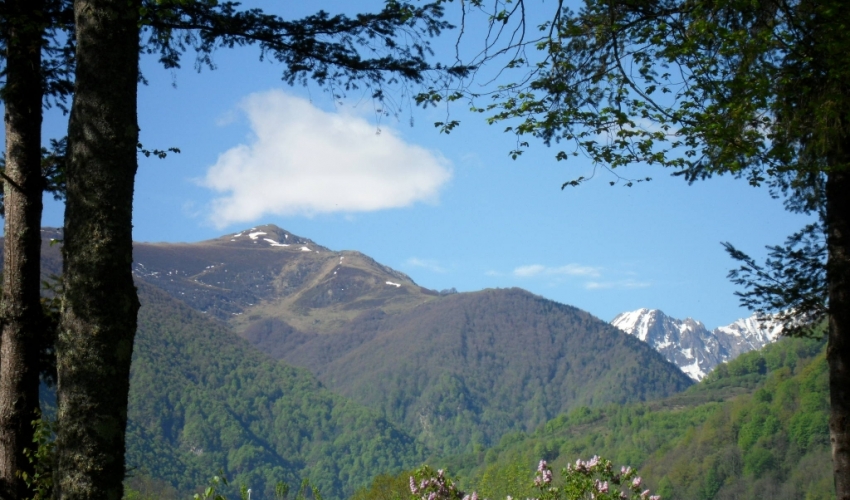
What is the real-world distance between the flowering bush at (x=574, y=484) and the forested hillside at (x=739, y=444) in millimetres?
41183

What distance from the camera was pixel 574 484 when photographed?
5.99m

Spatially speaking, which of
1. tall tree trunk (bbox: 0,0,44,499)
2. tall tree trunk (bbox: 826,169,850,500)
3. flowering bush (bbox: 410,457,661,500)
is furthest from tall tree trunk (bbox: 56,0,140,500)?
tall tree trunk (bbox: 826,169,850,500)

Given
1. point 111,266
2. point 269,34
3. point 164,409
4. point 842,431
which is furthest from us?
point 164,409

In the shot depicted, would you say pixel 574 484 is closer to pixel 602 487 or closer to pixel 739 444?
pixel 602 487

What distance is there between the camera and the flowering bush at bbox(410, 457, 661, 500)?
19.4ft

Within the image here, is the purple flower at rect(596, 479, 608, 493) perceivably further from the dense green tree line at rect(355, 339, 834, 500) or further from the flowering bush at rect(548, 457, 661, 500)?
the dense green tree line at rect(355, 339, 834, 500)

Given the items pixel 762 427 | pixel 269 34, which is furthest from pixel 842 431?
pixel 762 427

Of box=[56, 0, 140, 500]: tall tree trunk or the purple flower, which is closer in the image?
box=[56, 0, 140, 500]: tall tree trunk

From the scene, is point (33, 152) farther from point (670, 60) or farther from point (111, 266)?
point (670, 60)

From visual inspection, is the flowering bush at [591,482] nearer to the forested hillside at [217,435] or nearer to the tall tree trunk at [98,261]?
the tall tree trunk at [98,261]

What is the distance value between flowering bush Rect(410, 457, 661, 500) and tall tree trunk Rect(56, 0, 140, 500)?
286 centimetres

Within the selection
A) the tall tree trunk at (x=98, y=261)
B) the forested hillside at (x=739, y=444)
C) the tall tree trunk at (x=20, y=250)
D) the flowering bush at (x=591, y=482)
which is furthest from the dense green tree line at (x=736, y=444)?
the tall tree trunk at (x=98, y=261)

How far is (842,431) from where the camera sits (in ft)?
19.6

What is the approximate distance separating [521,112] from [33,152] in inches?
141
